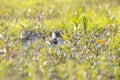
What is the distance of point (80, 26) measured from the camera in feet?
16.3

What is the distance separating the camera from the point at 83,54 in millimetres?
4168

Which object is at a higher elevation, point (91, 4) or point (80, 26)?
point (91, 4)

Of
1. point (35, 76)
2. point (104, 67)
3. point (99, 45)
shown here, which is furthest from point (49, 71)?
point (99, 45)

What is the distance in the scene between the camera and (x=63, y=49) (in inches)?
172

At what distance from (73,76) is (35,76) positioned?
1.08 ft

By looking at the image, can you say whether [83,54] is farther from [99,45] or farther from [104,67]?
[104,67]

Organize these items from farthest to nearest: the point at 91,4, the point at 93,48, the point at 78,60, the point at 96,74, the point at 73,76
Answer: the point at 91,4 < the point at 93,48 < the point at 78,60 < the point at 96,74 < the point at 73,76

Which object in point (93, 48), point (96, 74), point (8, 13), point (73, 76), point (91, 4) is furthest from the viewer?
point (91, 4)

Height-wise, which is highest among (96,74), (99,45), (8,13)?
(8,13)

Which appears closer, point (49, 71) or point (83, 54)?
point (49, 71)

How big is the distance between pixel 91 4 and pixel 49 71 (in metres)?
5.01

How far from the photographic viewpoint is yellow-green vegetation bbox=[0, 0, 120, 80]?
3.31 meters

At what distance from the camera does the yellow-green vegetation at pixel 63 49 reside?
3.31 meters

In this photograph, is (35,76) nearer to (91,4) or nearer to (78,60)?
(78,60)
